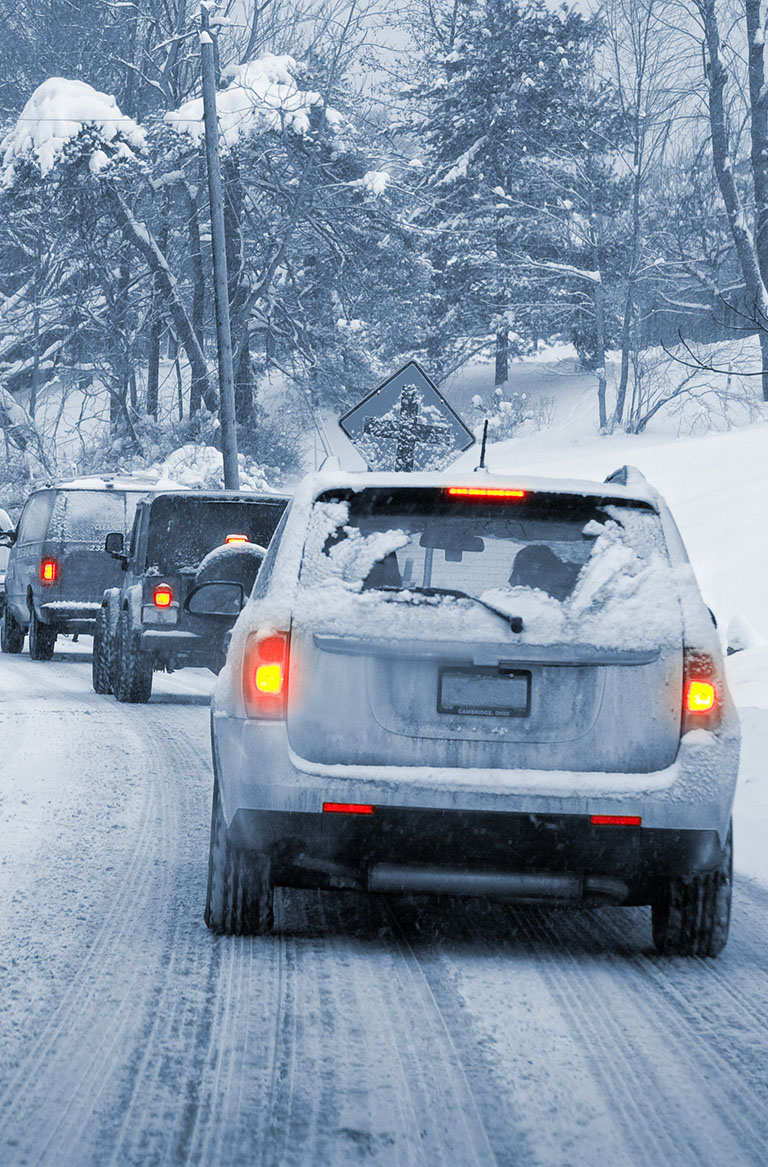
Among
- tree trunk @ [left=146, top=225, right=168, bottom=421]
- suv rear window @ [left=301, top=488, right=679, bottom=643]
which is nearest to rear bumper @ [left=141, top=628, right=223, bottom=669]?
suv rear window @ [left=301, top=488, right=679, bottom=643]

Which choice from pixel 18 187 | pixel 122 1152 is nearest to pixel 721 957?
pixel 122 1152

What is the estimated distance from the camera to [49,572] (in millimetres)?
16516

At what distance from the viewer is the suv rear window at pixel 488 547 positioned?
518cm

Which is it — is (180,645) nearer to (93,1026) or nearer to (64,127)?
(93,1026)

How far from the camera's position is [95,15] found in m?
38.5

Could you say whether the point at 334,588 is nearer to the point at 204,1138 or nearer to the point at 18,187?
the point at 204,1138

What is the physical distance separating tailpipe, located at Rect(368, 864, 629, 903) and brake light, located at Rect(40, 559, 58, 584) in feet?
39.3

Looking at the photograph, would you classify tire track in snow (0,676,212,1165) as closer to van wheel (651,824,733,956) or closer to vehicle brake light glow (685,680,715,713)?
van wheel (651,824,733,956)

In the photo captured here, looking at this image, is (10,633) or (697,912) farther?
(10,633)

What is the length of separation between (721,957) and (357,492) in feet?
6.87

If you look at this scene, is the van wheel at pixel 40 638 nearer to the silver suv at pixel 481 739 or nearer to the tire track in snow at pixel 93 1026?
the tire track in snow at pixel 93 1026

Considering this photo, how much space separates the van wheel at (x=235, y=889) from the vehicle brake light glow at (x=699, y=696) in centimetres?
149

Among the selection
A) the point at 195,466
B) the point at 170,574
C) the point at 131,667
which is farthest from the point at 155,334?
the point at 170,574

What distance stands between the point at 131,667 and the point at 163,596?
75 cm
